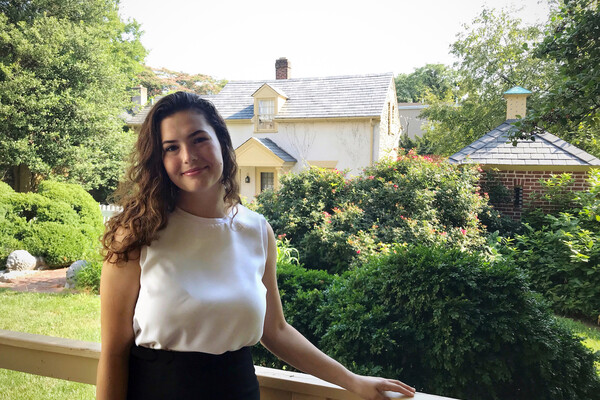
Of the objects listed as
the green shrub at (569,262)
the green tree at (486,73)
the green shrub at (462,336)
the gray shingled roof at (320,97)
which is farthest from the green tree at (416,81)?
the green shrub at (462,336)

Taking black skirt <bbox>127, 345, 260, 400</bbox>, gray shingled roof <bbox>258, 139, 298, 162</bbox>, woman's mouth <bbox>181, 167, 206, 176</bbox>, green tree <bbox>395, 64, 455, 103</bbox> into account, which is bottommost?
black skirt <bbox>127, 345, 260, 400</bbox>

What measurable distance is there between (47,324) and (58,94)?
6.66 metres

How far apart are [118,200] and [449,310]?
1672mm

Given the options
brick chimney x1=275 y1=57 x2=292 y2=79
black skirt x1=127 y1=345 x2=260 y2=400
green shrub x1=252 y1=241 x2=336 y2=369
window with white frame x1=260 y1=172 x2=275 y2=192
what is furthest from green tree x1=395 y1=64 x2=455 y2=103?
black skirt x1=127 y1=345 x2=260 y2=400

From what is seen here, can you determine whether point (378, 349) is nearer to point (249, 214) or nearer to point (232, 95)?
point (249, 214)

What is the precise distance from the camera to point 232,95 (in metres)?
12.9

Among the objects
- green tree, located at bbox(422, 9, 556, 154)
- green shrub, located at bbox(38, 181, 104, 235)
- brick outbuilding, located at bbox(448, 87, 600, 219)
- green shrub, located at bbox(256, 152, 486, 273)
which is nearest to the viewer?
green shrub, located at bbox(256, 152, 486, 273)

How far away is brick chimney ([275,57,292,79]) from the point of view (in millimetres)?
13477

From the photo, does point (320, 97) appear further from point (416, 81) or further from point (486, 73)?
point (416, 81)

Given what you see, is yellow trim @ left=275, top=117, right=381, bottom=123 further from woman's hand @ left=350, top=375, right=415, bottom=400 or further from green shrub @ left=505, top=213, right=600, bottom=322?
woman's hand @ left=350, top=375, right=415, bottom=400

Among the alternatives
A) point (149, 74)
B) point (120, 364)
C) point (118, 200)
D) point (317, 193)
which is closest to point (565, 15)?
point (118, 200)

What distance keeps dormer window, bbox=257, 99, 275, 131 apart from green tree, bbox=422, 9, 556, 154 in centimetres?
436

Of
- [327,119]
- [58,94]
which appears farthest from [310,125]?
[58,94]

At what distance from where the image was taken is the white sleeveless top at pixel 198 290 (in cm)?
83
